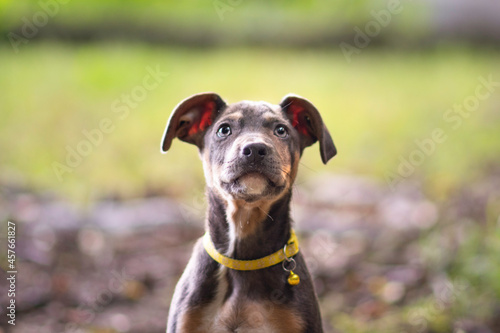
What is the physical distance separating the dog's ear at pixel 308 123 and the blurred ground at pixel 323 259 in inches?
20.4

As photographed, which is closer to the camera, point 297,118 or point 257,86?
point 297,118

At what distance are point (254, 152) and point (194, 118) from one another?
0.81m

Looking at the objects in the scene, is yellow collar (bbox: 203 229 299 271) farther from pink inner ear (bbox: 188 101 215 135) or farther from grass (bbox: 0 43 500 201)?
grass (bbox: 0 43 500 201)

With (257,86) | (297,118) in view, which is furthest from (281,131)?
(257,86)

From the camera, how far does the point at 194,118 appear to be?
12.7 feet

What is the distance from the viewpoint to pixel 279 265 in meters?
3.53

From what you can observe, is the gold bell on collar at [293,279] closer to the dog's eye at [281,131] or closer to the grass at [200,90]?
the dog's eye at [281,131]

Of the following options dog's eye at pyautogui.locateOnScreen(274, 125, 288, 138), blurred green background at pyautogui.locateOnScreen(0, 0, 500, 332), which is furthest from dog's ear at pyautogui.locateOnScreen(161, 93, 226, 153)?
blurred green background at pyautogui.locateOnScreen(0, 0, 500, 332)

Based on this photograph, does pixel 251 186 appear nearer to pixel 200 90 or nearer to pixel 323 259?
pixel 323 259

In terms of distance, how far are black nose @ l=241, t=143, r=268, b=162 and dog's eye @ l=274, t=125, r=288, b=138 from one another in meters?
0.37

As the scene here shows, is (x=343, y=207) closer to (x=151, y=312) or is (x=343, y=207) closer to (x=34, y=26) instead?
(x=151, y=312)

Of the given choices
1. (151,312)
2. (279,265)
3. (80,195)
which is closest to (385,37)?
(80,195)

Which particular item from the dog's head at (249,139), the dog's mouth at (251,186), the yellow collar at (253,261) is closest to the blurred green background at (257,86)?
the yellow collar at (253,261)

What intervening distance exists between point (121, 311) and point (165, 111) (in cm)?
554
